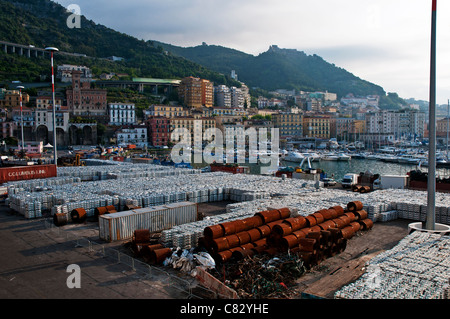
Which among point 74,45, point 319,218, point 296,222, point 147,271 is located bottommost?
point 147,271

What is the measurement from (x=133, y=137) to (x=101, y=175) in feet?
166

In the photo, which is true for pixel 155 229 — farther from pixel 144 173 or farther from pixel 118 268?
pixel 144 173

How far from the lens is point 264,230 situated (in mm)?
11633

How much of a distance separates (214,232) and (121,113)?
264 ft

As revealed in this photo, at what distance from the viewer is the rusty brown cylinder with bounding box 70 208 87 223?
1511 cm

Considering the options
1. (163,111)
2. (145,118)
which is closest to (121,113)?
(145,118)

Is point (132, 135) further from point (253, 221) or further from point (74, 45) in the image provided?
point (74, 45)

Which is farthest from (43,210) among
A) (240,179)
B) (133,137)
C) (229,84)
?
(229,84)

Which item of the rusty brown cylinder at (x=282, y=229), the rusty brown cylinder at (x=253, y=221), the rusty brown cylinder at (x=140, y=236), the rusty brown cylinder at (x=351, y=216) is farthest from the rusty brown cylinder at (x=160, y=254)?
the rusty brown cylinder at (x=351, y=216)

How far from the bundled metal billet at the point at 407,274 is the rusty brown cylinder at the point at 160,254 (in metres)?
5.17

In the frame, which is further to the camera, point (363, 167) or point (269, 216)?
point (363, 167)

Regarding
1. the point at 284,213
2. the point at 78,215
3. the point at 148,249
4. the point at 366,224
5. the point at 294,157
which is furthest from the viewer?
the point at 294,157

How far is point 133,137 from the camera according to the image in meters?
77.1

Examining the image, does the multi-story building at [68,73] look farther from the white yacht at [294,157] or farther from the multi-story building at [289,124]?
the white yacht at [294,157]
